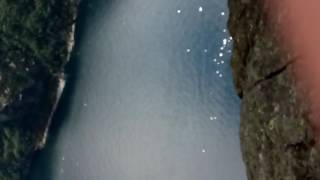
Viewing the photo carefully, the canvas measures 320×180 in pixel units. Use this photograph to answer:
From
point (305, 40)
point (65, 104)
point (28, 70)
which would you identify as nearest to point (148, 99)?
point (65, 104)

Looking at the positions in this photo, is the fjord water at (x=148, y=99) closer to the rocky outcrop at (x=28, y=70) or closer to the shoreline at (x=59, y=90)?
the shoreline at (x=59, y=90)

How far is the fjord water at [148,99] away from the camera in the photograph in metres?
6.93

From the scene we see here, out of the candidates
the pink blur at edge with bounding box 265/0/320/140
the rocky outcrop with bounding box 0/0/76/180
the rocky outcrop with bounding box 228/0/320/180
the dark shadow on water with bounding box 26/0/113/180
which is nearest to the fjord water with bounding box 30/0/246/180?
the dark shadow on water with bounding box 26/0/113/180

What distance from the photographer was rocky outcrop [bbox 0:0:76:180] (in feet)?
25.5

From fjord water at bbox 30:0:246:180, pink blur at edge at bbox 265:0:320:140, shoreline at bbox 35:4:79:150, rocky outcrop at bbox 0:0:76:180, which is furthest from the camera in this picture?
shoreline at bbox 35:4:79:150

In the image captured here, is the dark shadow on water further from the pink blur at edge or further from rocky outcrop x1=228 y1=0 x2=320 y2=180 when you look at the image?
the pink blur at edge

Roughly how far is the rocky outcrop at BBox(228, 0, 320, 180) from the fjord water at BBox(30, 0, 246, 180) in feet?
11.9

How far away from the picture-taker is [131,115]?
7.73m

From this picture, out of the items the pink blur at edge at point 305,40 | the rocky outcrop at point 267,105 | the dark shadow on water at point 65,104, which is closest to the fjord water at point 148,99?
the dark shadow on water at point 65,104

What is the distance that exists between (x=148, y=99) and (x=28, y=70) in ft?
6.67

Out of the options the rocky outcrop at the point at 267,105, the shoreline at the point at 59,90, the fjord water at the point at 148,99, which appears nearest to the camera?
the rocky outcrop at the point at 267,105

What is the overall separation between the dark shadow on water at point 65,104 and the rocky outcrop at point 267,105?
5535 millimetres

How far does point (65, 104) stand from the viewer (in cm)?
868

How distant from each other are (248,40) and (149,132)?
4625mm
